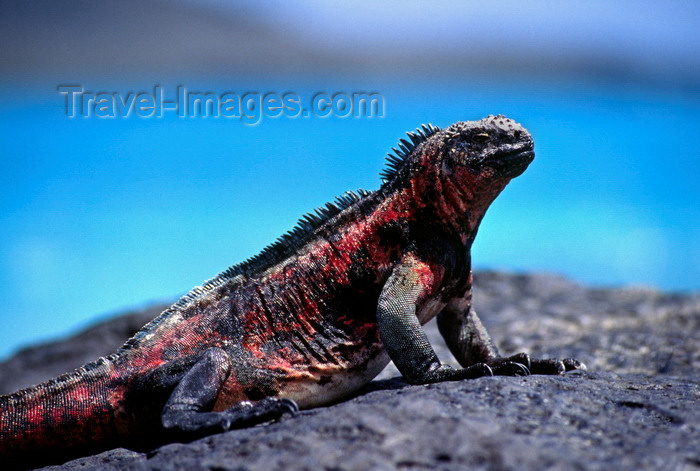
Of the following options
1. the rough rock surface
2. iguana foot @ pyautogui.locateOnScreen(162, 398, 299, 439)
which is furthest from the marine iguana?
the rough rock surface

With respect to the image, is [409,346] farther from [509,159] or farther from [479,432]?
[509,159]

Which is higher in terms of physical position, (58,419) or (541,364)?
(541,364)

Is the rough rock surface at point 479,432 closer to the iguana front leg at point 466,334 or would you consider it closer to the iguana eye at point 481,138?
the iguana front leg at point 466,334

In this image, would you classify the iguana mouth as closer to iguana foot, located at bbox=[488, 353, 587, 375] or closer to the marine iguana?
the marine iguana

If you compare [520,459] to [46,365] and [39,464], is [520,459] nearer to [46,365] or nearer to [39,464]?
[39,464]

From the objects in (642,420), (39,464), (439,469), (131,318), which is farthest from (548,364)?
(131,318)

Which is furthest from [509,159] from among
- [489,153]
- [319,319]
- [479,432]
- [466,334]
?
[479,432]
